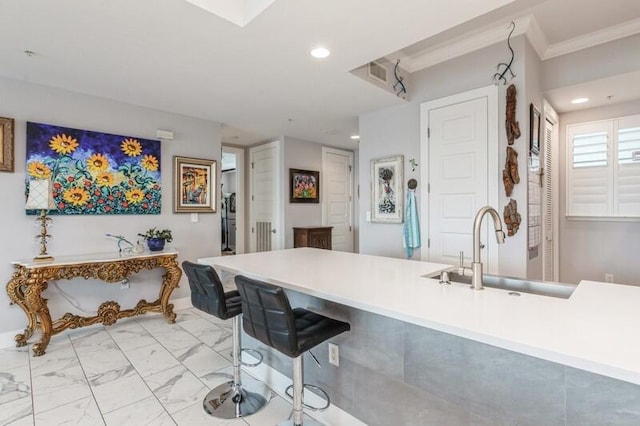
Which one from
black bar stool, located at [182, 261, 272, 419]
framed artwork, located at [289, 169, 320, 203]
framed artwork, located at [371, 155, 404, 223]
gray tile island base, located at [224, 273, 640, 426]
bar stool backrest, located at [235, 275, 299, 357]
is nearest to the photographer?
gray tile island base, located at [224, 273, 640, 426]

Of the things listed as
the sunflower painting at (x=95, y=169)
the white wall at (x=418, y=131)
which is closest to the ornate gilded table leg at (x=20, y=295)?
the sunflower painting at (x=95, y=169)

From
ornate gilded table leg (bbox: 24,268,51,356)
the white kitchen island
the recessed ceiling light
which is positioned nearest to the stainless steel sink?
the white kitchen island

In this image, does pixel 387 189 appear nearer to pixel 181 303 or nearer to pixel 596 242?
pixel 596 242

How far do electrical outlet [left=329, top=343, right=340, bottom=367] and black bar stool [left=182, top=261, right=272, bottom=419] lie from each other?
0.61 m

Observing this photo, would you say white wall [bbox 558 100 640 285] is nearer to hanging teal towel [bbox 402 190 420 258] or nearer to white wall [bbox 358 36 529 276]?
white wall [bbox 358 36 529 276]

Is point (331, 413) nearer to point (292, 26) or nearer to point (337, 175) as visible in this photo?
point (292, 26)

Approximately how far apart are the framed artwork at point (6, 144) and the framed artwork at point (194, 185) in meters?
1.45

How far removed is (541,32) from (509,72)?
1.57ft

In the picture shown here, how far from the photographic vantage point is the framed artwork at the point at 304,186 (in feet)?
17.5

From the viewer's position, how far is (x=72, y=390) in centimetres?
221

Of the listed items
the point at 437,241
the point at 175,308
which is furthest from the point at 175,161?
the point at 437,241

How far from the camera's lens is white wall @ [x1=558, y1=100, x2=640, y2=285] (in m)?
3.54

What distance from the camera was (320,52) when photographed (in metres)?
2.40

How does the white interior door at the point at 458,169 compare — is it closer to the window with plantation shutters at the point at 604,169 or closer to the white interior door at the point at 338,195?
the window with plantation shutters at the point at 604,169
